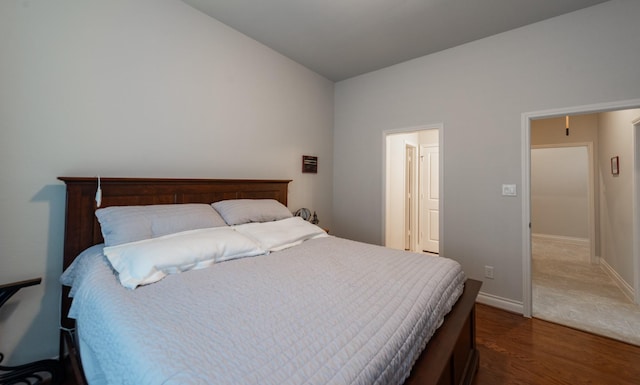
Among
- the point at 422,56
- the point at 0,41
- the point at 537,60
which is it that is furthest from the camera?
the point at 422,56

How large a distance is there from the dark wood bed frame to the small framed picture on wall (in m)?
3.05

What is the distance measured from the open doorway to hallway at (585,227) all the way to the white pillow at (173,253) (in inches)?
117

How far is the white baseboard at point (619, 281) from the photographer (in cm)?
271

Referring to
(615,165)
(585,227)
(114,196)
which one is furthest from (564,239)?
(114,196)

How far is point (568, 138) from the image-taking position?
4348 mm

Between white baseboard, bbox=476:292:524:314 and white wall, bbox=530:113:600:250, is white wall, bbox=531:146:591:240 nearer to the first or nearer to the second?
white wall, bbox=530:113:600:250

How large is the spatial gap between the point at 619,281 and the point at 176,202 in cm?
510

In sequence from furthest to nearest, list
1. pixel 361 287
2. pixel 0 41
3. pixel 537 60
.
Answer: pixel 537 60, pixel 0 41, pixel 361 287

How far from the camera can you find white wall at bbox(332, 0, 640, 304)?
7.07 ft

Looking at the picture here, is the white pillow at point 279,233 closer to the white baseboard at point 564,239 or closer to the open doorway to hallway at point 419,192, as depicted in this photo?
the open doorway to hallway at point 419,192

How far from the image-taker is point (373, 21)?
8.05ft

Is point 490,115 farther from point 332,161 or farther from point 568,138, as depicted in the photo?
point 568,138

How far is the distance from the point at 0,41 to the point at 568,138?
6.86 metres

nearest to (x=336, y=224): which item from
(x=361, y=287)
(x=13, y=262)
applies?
(x=361, y=287)
